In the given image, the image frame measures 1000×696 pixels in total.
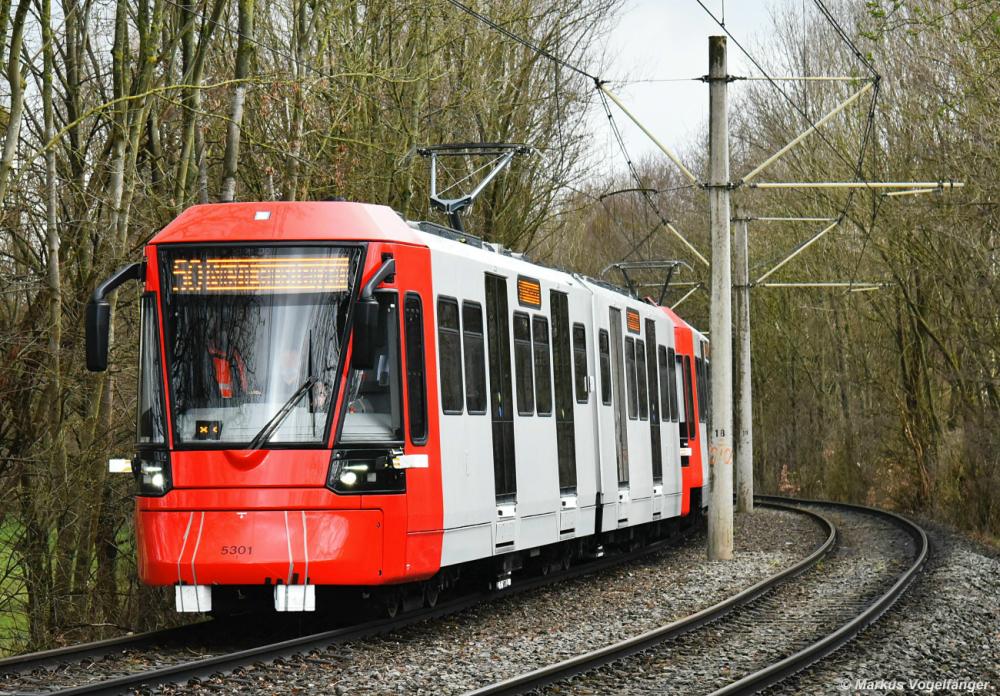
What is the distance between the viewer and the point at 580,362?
15.7 m

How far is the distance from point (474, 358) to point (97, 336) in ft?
10.4

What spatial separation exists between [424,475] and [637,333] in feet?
26.4

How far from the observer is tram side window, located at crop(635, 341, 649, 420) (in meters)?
18.7

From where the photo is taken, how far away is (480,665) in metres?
10.2

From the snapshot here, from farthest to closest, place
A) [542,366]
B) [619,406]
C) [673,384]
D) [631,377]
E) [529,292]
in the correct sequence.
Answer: [673,384]
[631,377]
[619,406]
[542,366]
[529,292]

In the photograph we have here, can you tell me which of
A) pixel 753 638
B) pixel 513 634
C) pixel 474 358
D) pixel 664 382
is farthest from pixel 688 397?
pixel 513 634

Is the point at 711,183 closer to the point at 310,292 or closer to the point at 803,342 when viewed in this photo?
the point at 310,292

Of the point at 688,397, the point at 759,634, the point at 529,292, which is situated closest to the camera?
the point at 759,634

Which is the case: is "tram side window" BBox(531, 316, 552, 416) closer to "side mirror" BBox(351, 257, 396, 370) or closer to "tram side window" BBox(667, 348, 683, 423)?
"side mirror" BBox(351, 257, 396, 370)

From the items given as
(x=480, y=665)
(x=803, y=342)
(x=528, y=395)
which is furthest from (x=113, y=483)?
(x=803, y=342)

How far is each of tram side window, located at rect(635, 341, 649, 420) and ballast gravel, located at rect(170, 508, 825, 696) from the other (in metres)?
1.82

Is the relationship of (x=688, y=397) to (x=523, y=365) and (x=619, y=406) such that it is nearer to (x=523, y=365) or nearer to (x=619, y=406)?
(x=619, y=406)

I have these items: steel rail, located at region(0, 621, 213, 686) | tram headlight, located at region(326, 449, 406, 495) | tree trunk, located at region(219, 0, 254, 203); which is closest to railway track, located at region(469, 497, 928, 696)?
tram headlight, located at region(326, 449, 406, 495)

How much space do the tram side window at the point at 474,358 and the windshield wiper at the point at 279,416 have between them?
1762 millimetres
